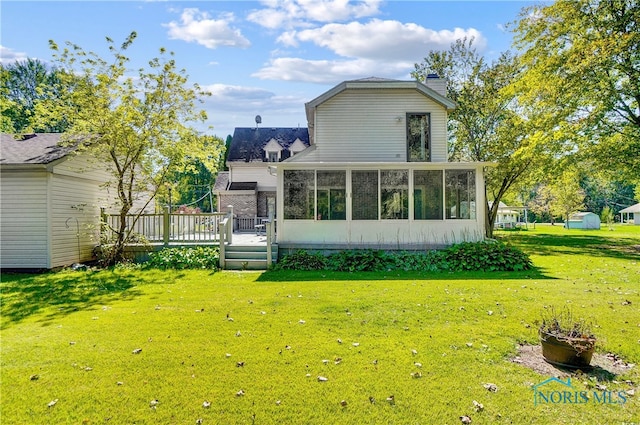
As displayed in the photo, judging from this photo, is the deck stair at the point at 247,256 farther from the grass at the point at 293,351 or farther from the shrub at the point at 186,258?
the grass at the point at 293,351

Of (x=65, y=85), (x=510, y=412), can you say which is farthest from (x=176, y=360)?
(x=65, y=85)

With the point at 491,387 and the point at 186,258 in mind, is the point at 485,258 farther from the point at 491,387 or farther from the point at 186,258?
the point at 186,258

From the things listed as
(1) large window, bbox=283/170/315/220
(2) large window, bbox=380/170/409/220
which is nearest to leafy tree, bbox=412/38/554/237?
(2) large window, bbox=380/170/409/220

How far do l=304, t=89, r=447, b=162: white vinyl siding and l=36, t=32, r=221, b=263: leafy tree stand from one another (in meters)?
4.77

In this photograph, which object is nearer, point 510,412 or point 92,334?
point 510,412

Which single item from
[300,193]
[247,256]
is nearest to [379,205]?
[300,193]

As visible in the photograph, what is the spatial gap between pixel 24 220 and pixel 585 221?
4407cm

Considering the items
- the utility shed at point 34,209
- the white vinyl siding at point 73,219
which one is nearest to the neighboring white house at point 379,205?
the white vinyl siding at point 73,219

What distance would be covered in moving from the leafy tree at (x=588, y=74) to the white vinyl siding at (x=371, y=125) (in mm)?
5511

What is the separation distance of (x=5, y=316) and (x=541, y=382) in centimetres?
778

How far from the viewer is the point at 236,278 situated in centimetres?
977

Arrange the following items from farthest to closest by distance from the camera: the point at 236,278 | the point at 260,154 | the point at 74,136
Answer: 1. the point at 260,154
2. the point at 74,136
3. the point at 236,278

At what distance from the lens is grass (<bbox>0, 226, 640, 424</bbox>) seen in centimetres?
324

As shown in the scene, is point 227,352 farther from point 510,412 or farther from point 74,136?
point 74,136
